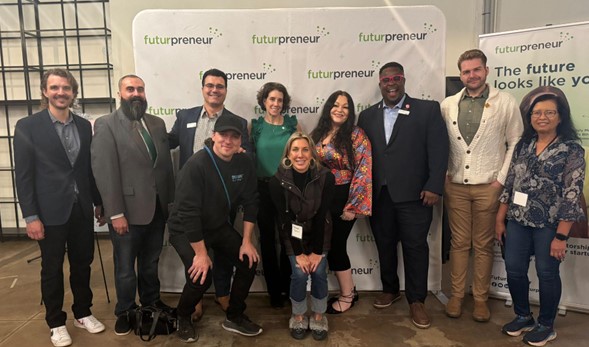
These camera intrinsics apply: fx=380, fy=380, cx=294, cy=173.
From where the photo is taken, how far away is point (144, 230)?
8.16 ft

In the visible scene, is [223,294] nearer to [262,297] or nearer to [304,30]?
[262,297]

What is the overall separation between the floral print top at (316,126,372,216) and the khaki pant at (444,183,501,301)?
603 mm

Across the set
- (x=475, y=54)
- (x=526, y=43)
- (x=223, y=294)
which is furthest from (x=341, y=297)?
(x=526, y=43)

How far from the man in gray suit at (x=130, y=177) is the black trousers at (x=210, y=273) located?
0.29 m

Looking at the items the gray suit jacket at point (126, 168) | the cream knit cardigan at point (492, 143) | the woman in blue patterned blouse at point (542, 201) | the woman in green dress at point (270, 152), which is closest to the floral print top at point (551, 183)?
the woman in blue patterned blouse at point (542, 201)

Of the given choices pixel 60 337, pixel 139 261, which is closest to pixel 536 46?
pixel 139 261

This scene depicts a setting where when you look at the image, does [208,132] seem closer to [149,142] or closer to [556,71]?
[149,142]

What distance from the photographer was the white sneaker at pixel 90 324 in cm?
246

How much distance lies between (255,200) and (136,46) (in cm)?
152

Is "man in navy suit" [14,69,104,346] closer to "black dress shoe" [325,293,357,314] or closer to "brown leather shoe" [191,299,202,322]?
"brown leather shoe" [191,299,202,322]

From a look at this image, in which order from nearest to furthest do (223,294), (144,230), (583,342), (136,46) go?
(583,342)
(144,230)
(223,294)
(136,46)

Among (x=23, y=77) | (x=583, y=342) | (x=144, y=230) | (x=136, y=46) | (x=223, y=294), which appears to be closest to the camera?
(x=583, y=342)

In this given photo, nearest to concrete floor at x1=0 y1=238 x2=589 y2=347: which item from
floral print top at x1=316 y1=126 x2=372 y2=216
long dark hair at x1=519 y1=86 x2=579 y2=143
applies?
floral print top at x1=316 y1=126 x2=372 y2=216

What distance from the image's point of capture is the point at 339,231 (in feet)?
8.57
